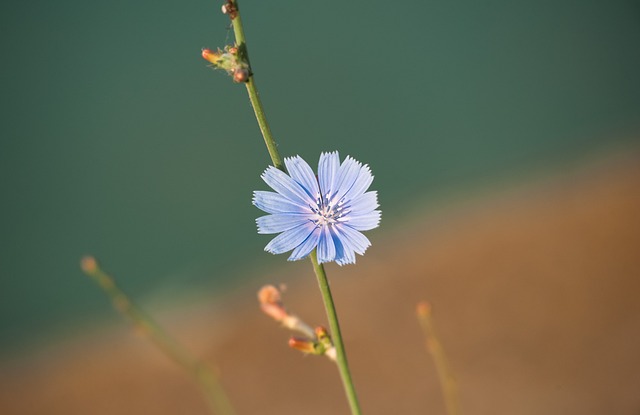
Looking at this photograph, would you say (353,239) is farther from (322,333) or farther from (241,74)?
(241,74)

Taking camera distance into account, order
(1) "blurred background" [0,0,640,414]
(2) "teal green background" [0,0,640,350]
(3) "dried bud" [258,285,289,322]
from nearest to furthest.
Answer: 1. (3) "dried bud" [258,285,289,322]
2. (1) "blurred background" [0,0,640,414]
3. (2) "teal green background" [0,0,640,350]

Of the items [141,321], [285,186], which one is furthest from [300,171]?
[141,321]

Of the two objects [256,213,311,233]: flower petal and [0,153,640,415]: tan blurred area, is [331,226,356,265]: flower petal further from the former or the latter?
[0,153,640,415]: tan blurred area

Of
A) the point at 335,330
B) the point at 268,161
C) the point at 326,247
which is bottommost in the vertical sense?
the point at 335,330


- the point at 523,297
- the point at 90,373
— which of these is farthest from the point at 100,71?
the point at 523,297

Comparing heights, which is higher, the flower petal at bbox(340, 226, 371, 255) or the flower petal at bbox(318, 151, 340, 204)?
the flower petal at bbox(318, 151, 340, 204)

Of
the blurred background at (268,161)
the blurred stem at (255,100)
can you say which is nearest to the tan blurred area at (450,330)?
the blurred background at (268,161)

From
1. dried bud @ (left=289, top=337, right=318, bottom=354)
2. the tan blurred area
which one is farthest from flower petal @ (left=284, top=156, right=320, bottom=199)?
the tan blurred area
